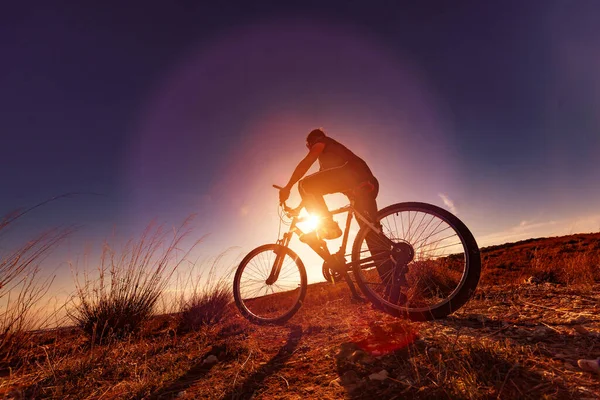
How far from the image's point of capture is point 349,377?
1790mm

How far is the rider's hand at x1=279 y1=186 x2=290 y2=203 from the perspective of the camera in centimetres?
440

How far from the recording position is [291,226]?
4.57m

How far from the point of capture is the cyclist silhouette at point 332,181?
3604mm

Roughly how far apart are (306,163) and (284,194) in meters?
0.68

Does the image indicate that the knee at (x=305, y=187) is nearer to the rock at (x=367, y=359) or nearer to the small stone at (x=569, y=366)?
the rock at (x=367, y=359)

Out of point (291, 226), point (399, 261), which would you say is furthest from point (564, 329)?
point (291, 226)

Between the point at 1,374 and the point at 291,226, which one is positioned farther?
the point at 291,226

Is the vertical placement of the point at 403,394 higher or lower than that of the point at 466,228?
lower

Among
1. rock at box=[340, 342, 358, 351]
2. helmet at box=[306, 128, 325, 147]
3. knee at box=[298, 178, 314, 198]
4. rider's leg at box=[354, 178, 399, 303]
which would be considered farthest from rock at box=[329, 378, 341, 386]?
helmet at box=[306, 128, 325, 147]

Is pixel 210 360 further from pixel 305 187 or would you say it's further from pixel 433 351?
pixel 305 187

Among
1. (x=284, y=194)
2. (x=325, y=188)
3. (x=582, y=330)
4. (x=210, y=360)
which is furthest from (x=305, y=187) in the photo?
(x=582, y=330)

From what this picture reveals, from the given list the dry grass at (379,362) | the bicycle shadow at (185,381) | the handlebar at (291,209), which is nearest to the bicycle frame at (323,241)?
the handlebar at (291,209)

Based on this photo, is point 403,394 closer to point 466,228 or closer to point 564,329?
point 564,329

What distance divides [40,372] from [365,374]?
2626 mm
